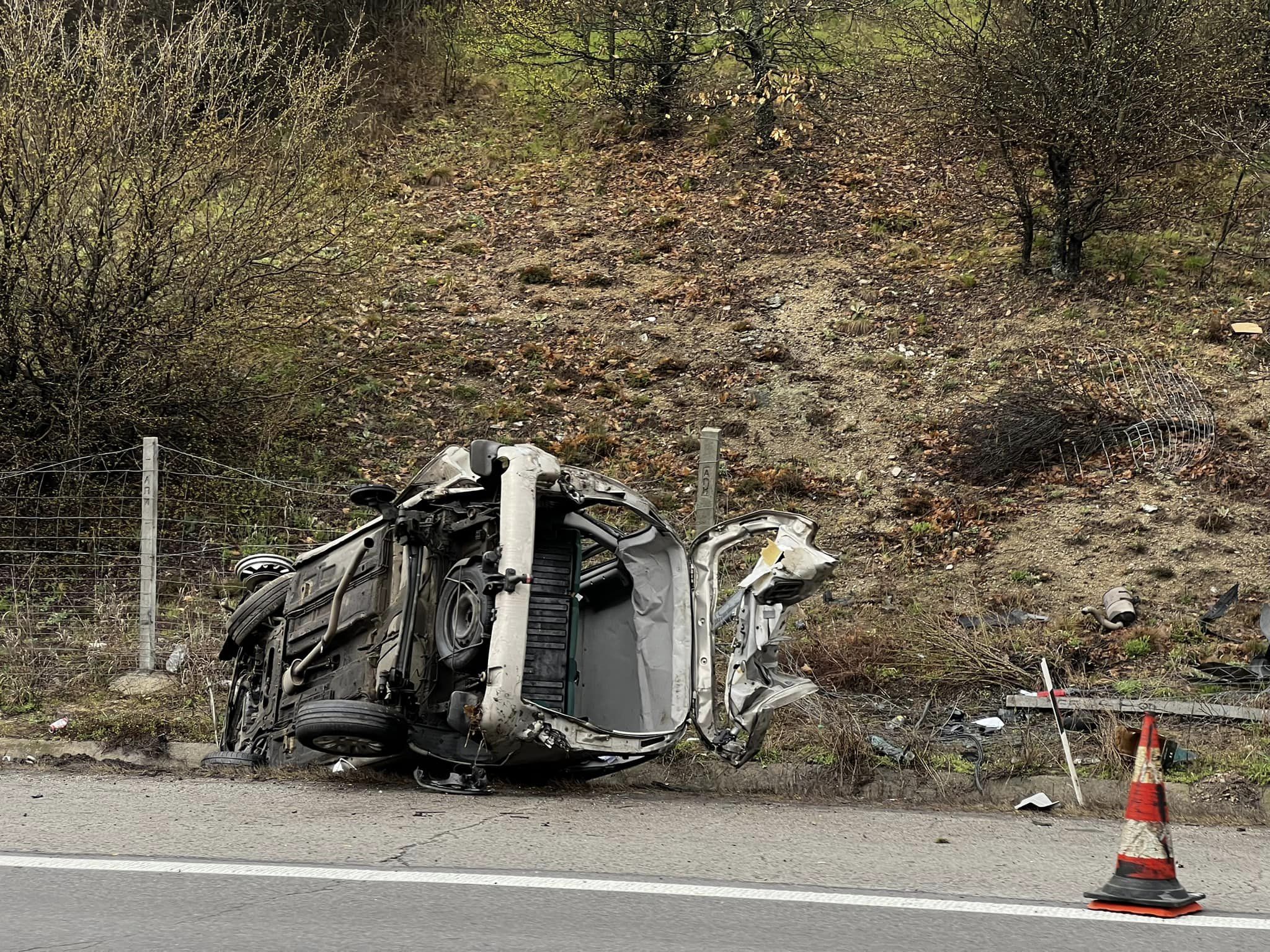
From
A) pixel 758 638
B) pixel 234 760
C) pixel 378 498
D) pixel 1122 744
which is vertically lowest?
pixel 234 760

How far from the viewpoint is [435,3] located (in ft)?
76.2

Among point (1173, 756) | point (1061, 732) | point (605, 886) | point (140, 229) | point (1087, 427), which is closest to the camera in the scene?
point (605, 886)

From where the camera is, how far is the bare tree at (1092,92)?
1425 cm

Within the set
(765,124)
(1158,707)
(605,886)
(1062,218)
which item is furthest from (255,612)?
(765,124)

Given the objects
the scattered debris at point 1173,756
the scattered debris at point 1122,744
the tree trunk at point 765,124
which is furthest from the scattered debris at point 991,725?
the tree trunk at point 765,124

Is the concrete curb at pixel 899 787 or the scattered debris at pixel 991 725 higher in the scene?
the scattered debris at pixel 991 725

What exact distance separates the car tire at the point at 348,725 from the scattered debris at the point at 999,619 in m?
5.04

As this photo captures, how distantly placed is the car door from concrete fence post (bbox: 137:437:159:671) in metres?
4.40

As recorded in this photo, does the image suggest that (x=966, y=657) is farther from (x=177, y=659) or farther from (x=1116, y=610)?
(x=177, y=659)

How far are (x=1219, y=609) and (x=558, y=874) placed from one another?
671 centimetres

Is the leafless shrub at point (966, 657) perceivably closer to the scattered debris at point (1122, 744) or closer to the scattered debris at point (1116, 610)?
the scattered debris at point (1116, 610)

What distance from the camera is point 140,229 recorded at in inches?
470

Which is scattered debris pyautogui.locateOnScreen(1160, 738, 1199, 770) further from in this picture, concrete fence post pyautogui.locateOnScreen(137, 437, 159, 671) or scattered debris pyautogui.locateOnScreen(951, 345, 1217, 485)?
concrete fence post pyautogui.locateOnScreen(137, 437, 159, 671)

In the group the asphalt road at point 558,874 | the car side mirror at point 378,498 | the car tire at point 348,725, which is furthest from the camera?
the car side mirror at point 378,498
